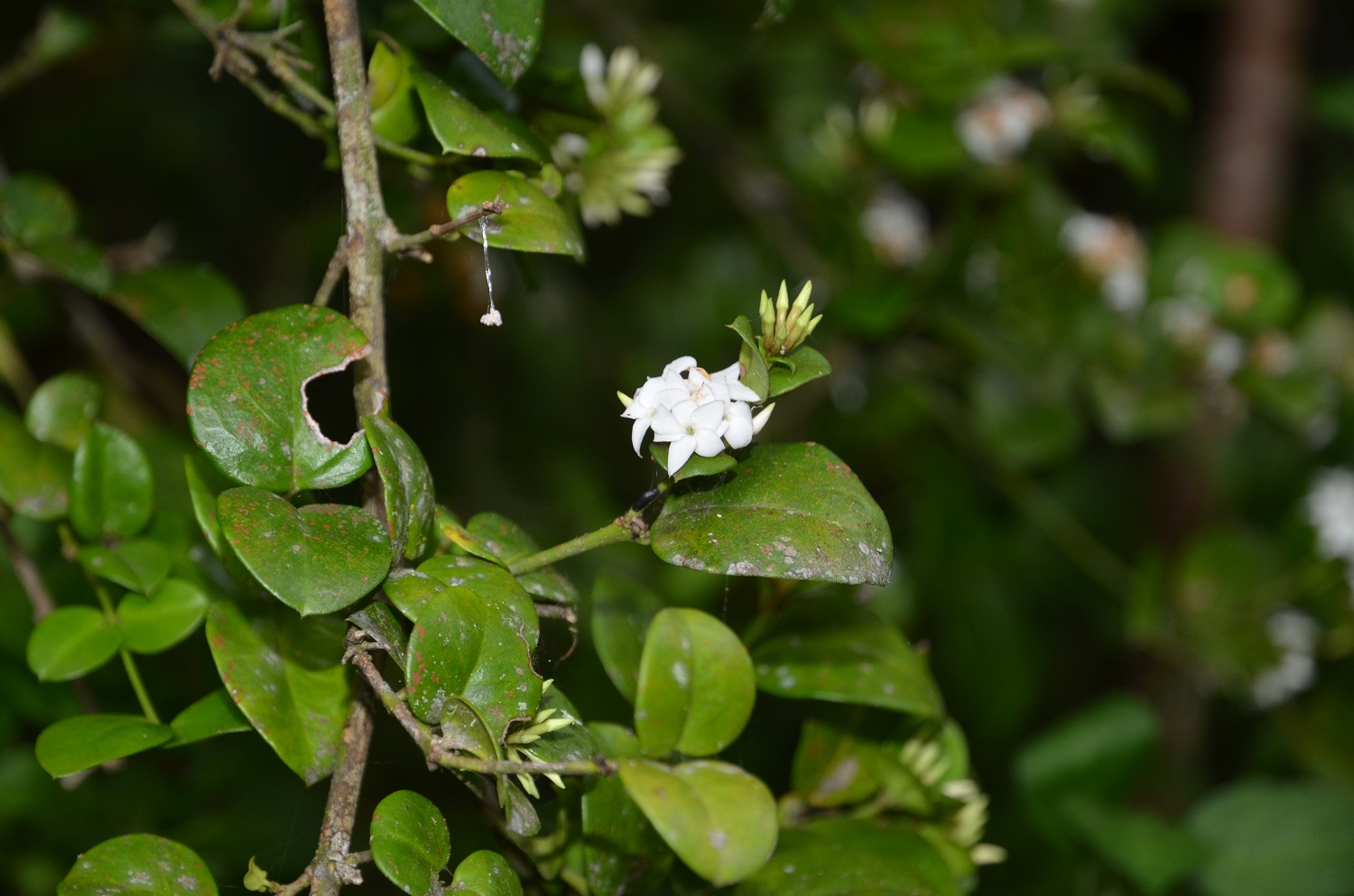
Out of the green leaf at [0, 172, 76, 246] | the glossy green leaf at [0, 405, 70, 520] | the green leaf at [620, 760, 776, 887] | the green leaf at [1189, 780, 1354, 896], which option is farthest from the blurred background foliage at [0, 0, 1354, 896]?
the green leaf at [620, 760, 776, 887]

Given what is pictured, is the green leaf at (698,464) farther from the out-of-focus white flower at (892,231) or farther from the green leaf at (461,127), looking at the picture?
the out-of-focus white flower at (892,231)

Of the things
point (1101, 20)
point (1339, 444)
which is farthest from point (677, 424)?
point (1339, 444)

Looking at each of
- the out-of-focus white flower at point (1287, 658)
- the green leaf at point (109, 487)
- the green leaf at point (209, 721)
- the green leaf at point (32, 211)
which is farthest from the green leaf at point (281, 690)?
the out-of-focus white flower at point (1287, 658)

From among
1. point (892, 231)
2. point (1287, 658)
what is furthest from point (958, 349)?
point (1287, 658)

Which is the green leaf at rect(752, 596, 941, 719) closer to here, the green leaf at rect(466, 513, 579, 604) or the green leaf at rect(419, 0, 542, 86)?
the green leaf at rect(466, 513, 579, 604)

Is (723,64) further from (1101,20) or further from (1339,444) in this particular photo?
(1339,444)
